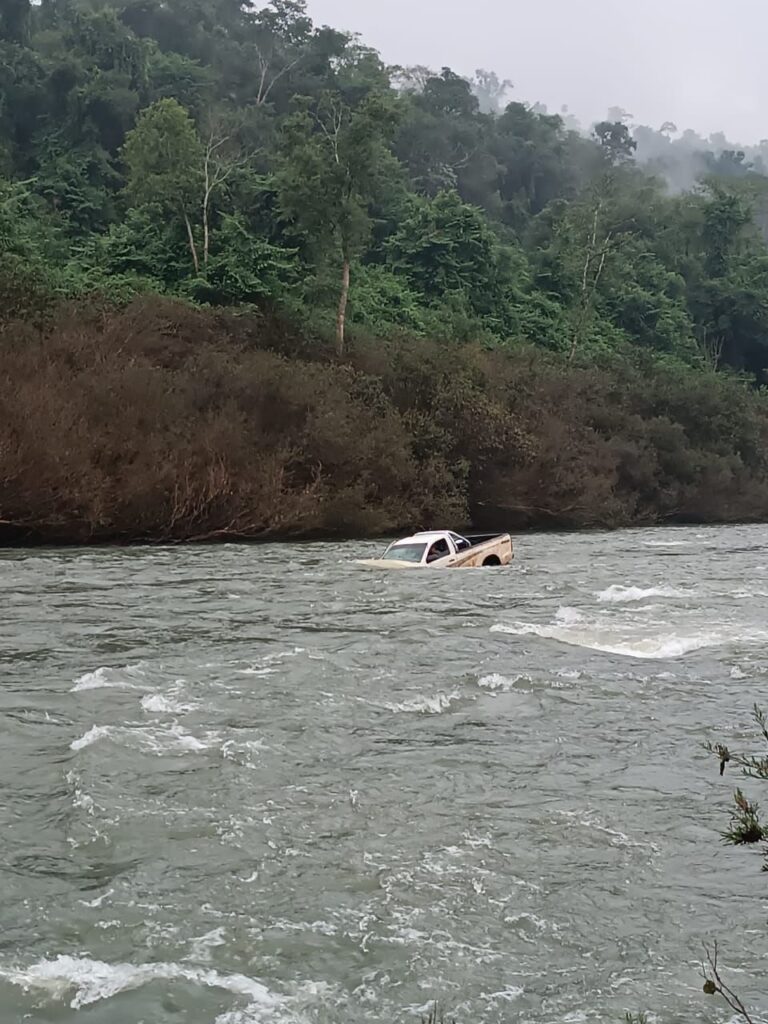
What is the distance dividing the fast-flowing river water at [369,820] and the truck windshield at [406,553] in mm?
6000

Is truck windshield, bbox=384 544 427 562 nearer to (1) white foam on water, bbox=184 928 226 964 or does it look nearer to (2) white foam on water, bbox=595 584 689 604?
(2) white foam on water, bbox=595 584 689 604

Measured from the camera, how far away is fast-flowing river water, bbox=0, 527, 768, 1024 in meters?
5.50

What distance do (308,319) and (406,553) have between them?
22.1 meters

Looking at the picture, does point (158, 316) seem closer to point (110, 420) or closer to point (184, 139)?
point (110, 420)

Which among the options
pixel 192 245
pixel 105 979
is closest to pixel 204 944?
pixel 105 979

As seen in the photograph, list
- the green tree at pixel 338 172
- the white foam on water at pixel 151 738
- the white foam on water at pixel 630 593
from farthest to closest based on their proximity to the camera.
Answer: the green tree at pixel 338 172 < the white foam on water at pixel 630 593 < the white foam on water at pixel 151 738

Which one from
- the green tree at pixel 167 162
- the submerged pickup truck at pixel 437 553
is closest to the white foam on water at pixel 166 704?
the submerged pickup truck at pixel 437 553

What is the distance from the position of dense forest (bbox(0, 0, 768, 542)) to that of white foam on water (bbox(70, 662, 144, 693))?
14.9 meters

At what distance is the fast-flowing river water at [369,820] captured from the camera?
5.50 meters

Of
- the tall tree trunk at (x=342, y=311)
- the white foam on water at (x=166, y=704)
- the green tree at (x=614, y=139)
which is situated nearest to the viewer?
the white foam on water at (x=166, y=704)

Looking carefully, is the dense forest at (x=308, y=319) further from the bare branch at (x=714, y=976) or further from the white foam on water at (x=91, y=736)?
the bare branch at (x=714, y=976)

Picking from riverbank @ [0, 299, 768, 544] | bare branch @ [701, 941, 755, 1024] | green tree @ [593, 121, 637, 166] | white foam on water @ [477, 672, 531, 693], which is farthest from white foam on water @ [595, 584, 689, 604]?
green tree @ [593, 121, 637, 166]

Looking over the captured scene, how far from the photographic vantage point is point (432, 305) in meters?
55.2

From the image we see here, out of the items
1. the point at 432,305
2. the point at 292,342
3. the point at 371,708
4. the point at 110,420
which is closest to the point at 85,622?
the point at 371,708
